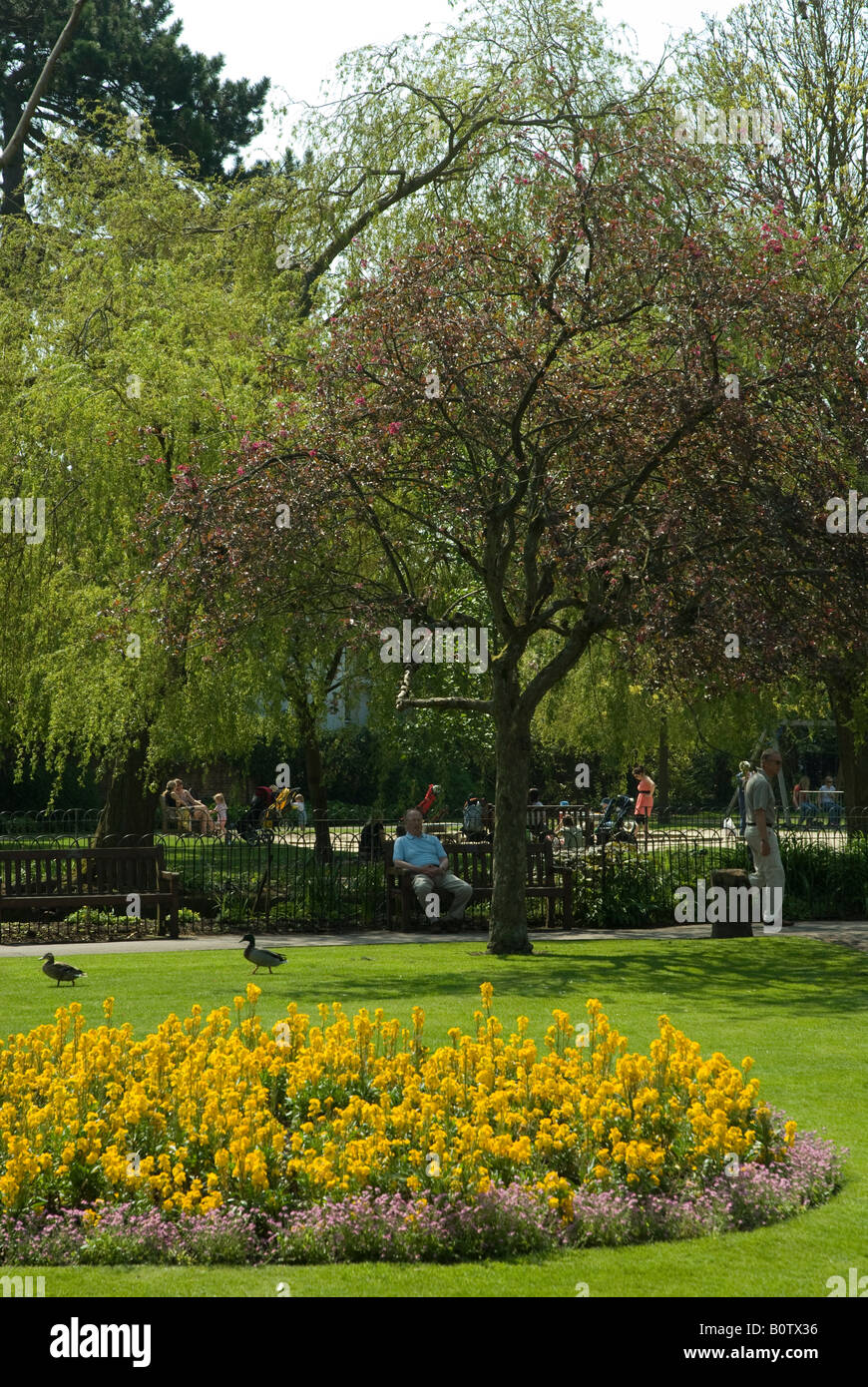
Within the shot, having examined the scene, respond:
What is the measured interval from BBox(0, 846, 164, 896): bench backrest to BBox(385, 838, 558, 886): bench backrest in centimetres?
282

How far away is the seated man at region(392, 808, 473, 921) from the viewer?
15812 mm

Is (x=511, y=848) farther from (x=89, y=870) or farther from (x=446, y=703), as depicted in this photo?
(x=89, y=870)

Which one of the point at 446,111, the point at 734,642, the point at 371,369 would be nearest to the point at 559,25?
the point at 446,111

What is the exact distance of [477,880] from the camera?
17328 millimetres

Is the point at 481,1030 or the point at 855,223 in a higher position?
the point at 855,223

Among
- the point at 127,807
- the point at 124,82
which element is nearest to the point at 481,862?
the point at 127,807

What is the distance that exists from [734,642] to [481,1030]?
6159mm

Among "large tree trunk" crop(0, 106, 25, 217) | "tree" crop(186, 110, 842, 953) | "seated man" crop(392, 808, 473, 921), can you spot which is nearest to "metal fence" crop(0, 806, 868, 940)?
"seated man" crop(392, 808, 473, 921)

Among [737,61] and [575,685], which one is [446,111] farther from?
[575,685]

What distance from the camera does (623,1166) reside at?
5867mm

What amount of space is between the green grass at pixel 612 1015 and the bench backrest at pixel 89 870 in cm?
252

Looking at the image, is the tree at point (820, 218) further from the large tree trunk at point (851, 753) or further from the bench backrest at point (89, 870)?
the bench backrest at point (89, 870)

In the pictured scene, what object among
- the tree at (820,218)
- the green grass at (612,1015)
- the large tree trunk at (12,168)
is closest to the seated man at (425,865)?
the green grass at (612,1015)

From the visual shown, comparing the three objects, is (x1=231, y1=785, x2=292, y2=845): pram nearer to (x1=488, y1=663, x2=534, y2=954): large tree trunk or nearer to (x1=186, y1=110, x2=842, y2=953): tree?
(x1=488, y1=663, x2=534, y2=954): large tree trunk
